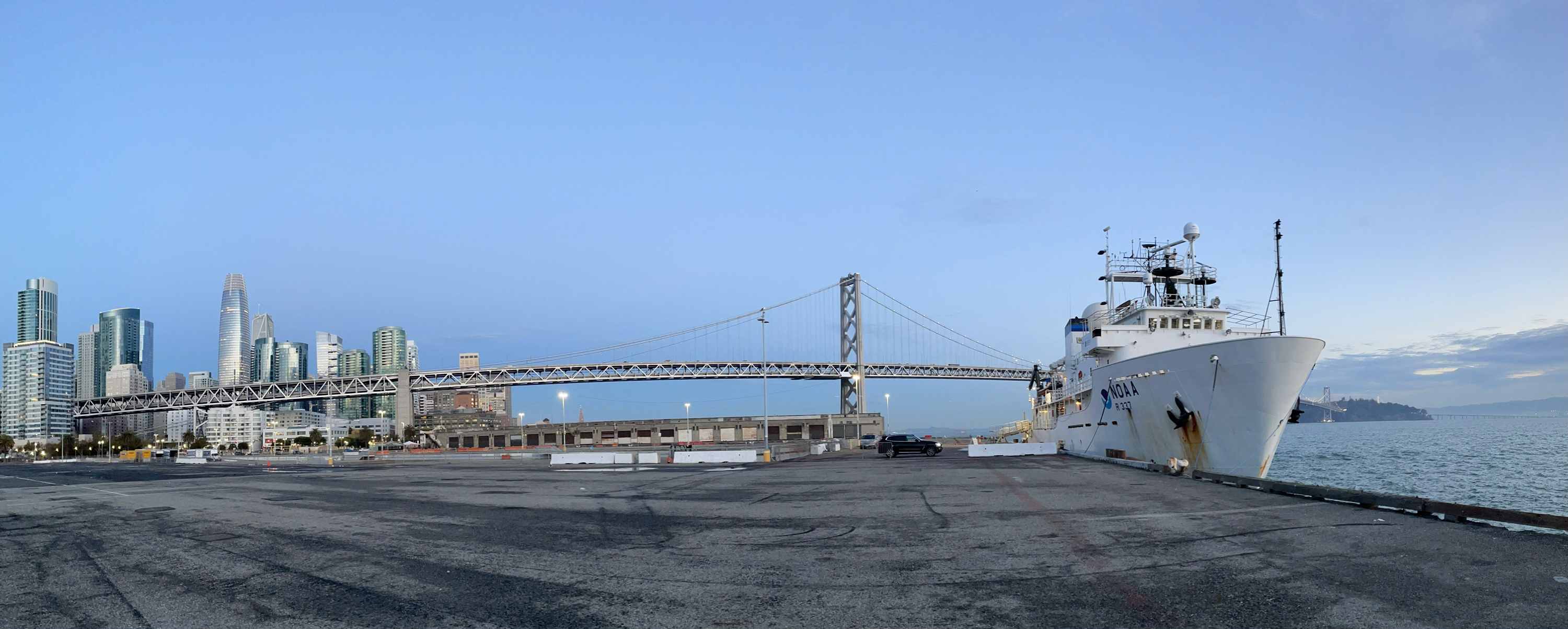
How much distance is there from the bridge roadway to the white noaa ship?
96.3 meters

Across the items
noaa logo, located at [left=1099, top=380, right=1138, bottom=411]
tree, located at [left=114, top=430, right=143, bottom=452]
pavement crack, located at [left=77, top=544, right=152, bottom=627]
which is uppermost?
noaa logo, located at [left=1099, top=380, right=1138, bottom=411]

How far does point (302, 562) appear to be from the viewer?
472 inches

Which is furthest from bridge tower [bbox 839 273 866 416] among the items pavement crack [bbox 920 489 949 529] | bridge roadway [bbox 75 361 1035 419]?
pavement crack [bbox 920 489 949 529]

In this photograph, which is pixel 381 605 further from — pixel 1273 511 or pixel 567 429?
pixel 567 429

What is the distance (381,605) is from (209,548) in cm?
663

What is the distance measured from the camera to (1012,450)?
50625 millimetres

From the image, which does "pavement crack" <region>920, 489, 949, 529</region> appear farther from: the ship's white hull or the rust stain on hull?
the rust stain on hull

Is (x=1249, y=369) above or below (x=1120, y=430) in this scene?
above

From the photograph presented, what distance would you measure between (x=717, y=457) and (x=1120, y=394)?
2363 centimetres

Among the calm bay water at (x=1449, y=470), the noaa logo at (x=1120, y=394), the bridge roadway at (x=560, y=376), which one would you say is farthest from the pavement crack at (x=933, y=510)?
the bridge roadway at (x=560, y=376)

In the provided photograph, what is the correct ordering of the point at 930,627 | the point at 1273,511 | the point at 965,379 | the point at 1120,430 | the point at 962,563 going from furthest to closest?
the point at 965,379
the point at 1120,430
the point at 1273,511
the point at 962,563
the point at 930,627

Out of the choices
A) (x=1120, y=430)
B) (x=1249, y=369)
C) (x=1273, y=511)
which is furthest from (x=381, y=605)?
(x=1120, y=430)

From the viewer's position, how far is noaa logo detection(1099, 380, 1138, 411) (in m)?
34.8

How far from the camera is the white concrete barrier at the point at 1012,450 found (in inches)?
1945
